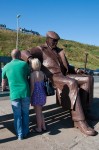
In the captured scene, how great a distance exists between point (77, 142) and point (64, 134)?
435 millimetres

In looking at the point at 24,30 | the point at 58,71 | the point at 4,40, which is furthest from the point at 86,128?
the point at 24,30

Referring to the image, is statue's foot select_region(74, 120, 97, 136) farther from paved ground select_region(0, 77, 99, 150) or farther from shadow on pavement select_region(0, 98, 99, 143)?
shadow on pavement select_region(0, 98, 99, 143)

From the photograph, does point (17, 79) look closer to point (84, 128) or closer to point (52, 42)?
point (84, 128)

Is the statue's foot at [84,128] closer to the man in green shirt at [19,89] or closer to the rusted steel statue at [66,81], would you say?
the rusted steel statue at [66,81]

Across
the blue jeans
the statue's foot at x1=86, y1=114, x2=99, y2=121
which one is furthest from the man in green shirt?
the statue's foot at x1=86, y1=114, x2=99, y2=121

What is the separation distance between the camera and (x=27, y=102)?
5434 mm

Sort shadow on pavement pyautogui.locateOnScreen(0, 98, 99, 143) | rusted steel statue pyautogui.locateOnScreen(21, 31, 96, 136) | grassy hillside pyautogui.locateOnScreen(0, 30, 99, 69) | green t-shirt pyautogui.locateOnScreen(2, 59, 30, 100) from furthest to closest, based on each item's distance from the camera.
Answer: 1. grassy hillside pyautogui.locateOnScreen(0, 30, 99, 69)
2. rusted steel statue pyautogui.locateOnScreen(21, 31, 96, 136)
3. shadow on pavement pyautogui.locateOnScreen(0, 98, 99, 143)
4. green t-shirt pyautogui.locateOnScreen(2, 59, 30, 100)

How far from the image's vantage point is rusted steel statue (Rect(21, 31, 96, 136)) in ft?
19.7

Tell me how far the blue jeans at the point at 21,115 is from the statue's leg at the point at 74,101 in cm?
101

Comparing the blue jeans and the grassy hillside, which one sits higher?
the grassy hillside

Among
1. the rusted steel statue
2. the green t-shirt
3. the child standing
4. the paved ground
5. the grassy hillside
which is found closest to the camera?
the paved ground

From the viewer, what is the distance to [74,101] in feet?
19.7

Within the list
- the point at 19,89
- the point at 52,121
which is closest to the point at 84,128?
the point at 52,121

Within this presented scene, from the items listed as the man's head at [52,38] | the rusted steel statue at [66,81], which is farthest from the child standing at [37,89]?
the man's head at [52,38]
